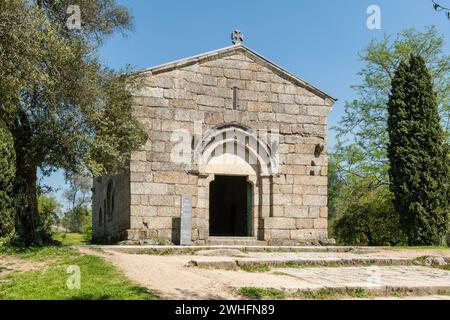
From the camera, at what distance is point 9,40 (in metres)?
9.75

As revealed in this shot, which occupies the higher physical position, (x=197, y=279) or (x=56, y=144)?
(x=56, y=144)

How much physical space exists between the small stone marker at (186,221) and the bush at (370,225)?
9697 millimetres

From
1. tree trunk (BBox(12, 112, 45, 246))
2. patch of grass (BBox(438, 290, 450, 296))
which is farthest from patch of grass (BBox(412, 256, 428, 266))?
tree trunk (BBox(12, 112, 45, 246))

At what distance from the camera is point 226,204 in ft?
74.5

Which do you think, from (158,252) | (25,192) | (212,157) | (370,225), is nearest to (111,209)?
(212,157)

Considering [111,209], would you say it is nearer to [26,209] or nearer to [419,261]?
[26,209]

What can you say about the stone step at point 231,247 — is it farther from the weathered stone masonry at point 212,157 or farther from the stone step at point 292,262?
the stone step at point 292,262

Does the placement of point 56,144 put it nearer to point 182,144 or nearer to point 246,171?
point 182,144

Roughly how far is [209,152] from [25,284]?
328 inches

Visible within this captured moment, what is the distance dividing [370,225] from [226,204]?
20.5ft

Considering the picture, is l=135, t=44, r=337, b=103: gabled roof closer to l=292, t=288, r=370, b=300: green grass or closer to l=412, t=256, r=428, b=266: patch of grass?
l=412, t=256, r=428, b=266: patch of grass

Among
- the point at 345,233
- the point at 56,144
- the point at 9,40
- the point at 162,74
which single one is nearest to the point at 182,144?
the point at 162,74

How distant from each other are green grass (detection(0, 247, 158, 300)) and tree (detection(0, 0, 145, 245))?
2782 mm

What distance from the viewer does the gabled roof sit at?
49.8 ft
